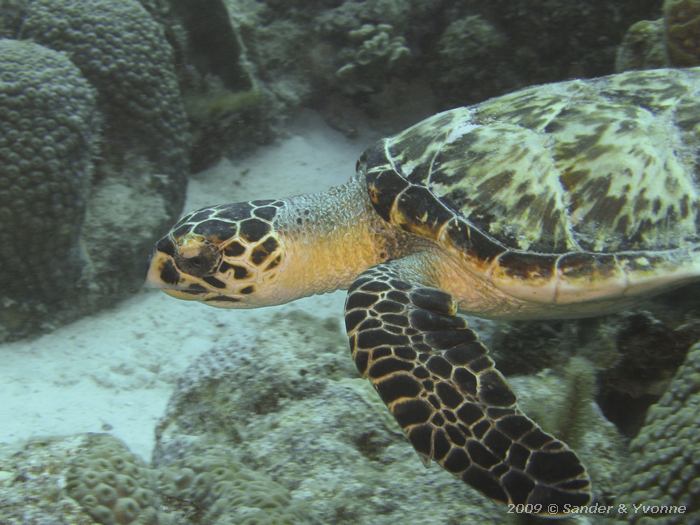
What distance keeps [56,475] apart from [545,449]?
62.0 inches

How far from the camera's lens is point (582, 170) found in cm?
263

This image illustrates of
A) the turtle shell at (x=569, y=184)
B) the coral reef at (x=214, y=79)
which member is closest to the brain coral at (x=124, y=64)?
the coral reef at (x=214, y=79)

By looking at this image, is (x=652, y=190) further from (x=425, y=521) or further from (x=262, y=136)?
(x=262, y=136)

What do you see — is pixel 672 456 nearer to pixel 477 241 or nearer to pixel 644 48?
pixel 477 241

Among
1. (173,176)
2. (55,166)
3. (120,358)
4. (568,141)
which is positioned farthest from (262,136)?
(568,141)

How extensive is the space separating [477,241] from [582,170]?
605mm

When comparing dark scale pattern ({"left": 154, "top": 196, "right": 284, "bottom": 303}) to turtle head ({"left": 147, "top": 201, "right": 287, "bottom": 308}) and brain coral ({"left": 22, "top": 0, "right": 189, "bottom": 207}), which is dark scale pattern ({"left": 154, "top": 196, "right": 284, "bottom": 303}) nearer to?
turtle head ({"left": 147, "top": 201, "right": 287, "bottom": 308})

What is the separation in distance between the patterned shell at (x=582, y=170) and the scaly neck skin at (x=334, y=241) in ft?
1.14

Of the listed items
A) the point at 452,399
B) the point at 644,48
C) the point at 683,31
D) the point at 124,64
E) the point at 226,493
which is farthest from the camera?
the point at 124,64

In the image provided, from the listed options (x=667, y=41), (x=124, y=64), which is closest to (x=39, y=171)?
(x=124, y=64)

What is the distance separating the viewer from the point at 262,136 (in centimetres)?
629

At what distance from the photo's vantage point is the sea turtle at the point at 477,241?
2074 mm

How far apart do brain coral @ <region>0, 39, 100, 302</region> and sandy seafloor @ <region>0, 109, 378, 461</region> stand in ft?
1.47

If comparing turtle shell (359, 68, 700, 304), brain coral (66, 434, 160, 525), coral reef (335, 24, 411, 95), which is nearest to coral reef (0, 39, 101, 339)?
turtle shell (359, 68, 700, 304)
